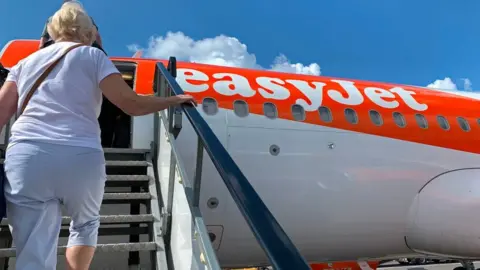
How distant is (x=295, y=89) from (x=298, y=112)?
0.36 m

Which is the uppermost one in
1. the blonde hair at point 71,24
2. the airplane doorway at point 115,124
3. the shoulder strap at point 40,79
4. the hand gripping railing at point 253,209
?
the airplane doorway at point 115,124

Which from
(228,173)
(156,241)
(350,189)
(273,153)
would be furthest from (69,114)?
(350,189)

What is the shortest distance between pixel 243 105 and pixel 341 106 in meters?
1.29

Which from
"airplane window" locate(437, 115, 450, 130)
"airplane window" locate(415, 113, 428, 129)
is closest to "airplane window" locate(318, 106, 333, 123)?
"airplane window" locate(415, 113, 428, 129)

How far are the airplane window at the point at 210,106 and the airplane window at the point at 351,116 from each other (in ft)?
5.42

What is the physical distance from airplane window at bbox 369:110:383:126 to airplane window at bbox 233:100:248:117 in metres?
1.65

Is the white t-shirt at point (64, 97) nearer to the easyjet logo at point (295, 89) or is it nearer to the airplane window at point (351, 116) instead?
the easyjet logo at point (295, 89)

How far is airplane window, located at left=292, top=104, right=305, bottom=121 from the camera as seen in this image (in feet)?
16.9

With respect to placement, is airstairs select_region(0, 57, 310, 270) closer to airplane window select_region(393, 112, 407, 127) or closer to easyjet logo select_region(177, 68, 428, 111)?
easyjet logo select_region(177, 68, 428, 111)

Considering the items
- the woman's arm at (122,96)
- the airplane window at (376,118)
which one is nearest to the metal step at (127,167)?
the woman's arm at (122,96)

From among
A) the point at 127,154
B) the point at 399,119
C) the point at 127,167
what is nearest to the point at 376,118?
the point at 399,119

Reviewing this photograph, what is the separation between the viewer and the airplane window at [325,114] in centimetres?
Answer: 529

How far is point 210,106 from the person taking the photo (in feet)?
16.1

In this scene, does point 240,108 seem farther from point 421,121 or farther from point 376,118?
point 421,121
